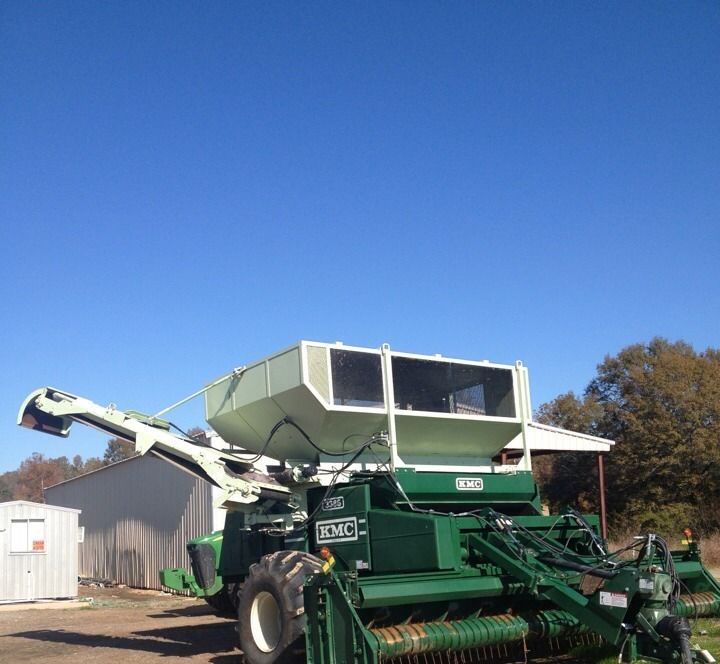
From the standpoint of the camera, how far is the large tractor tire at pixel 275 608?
851cm

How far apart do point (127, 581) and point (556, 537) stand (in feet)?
64.5

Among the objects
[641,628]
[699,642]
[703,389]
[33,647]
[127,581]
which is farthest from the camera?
[703,389]

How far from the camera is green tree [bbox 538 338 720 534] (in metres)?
31.6

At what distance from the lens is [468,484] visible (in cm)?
992

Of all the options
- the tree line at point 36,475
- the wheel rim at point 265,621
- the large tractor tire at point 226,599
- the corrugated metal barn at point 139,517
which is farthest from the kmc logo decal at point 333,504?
the tree line at point 36,475

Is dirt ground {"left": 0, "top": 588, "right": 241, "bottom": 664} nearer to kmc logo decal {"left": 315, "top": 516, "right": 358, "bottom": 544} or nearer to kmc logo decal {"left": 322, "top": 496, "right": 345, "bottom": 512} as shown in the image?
kmc logo decal {"left": 315, "top": 516, "right": 358, "bottom": 544}

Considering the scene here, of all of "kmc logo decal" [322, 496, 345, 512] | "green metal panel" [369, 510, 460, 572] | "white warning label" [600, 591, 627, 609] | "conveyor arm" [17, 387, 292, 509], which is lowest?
"white warning label" [600, 591, 627, 609]

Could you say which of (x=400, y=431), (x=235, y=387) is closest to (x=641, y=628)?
(x=400, y=431)

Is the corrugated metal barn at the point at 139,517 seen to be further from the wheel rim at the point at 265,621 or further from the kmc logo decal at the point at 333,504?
the wheel rim at the point at 265,621

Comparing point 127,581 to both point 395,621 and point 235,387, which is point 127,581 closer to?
point 235,387

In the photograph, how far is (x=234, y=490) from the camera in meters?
10.2

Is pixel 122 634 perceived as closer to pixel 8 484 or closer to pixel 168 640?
pixel 168 640

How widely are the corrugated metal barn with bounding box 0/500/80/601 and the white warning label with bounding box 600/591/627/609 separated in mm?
18275

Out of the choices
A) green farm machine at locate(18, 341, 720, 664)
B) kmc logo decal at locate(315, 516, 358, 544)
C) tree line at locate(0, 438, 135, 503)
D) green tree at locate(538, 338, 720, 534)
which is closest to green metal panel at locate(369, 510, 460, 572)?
green farm machine at locate(18, 341, 720, 664)
